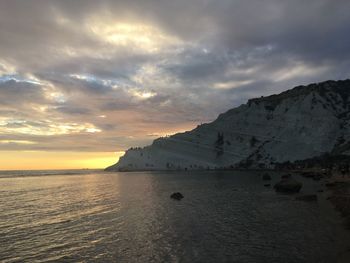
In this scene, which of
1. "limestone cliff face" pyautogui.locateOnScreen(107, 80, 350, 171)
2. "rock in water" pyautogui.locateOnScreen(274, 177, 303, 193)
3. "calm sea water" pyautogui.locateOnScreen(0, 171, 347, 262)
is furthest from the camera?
"limestone cliff face" pyautogui.locateOnScreen(107, 80, 350, 171)

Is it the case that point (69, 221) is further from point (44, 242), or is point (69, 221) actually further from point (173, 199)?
point (173, 199)

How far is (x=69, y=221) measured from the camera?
33656 millimetres

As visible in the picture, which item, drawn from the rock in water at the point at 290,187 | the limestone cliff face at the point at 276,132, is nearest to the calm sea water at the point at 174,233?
the rock in water at the point at 290,187

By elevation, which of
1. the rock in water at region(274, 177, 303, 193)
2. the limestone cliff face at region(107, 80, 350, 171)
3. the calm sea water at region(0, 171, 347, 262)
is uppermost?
the limestone cliff face at region(107, 80, 350, 171)

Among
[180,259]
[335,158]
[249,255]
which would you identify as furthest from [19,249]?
[335,158]

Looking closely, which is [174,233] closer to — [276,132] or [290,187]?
[290,187]

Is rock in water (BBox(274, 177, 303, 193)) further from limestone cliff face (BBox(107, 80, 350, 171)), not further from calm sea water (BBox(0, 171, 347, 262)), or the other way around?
limestone cliff face (BBox(107, 80, 350, 171))

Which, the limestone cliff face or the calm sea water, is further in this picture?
the limestone cliff face

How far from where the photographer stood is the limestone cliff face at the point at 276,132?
161 m

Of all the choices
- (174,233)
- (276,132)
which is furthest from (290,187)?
(276,132)

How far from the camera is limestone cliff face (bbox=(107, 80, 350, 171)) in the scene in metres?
161

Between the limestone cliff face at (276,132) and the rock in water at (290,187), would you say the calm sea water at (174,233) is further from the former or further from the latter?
the limestone cliff face at (276,132)

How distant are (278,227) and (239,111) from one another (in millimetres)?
168895

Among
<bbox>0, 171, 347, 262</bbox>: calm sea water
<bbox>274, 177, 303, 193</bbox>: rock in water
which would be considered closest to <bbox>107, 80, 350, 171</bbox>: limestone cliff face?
<bbox>274, 177, 303, 193</bbox>: rock in water
